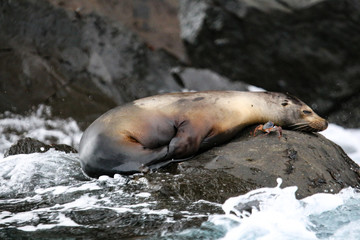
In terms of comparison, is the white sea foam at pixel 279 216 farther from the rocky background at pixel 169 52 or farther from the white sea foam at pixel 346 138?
the rocky background at pixel 169 52

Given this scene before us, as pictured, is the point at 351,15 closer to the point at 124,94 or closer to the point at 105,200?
the point at 124,94

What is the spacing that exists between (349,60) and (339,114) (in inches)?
33.8

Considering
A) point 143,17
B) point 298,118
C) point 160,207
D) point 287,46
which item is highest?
point 143,17

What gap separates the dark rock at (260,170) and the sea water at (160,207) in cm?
12

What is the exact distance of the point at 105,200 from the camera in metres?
4.30

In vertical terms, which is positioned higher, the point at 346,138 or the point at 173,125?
the point at 173,125

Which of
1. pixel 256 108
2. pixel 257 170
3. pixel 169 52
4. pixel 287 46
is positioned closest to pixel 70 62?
pixel 169 52

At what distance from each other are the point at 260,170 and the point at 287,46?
173 inches

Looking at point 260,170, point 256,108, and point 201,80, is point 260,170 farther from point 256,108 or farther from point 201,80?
point 201,80

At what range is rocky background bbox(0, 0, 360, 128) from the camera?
859cm

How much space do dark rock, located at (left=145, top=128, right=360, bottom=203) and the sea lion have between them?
19 centimetres

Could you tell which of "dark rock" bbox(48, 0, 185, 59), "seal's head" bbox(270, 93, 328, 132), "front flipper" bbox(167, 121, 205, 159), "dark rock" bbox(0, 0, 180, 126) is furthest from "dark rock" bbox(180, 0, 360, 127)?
"front flipper" bbox(167, 121, 205, 159)

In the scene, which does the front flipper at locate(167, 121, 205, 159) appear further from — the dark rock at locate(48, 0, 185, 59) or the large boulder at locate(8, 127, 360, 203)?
the dark rock at locate(48, 0, 185, 59)

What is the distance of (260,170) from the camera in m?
4.81
